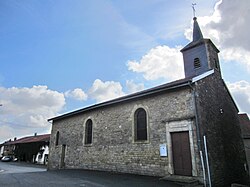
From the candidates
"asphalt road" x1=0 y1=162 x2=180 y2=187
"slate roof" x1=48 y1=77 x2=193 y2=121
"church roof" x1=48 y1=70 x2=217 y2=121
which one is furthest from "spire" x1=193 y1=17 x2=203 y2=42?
"asphalt road" x1=0 y1=162 x2=180 y2=187

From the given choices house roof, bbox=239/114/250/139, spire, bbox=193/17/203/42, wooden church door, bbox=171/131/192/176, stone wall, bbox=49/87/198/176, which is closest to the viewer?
wooden church door, bbox=171/131/192/176

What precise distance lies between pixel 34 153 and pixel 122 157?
2689 centimetres

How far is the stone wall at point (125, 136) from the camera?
10.6m

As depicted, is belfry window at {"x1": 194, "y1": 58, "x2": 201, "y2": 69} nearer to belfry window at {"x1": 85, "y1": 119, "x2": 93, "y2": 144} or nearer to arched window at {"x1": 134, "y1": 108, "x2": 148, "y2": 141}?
arched window at {"x1": 134, "y1": 108, "x2": 148, "y2": 141}

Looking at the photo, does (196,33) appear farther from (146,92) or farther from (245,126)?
(245,126)

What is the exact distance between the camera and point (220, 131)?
38.3 feet

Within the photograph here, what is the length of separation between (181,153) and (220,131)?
323cm

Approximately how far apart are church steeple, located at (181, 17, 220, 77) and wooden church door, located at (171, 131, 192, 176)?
501 cm

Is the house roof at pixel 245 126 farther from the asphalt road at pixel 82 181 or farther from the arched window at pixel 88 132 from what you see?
the arched window at pixel 88 132

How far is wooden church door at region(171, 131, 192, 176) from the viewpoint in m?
9.63

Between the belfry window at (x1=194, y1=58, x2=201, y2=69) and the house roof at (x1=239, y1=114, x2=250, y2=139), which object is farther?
the house roof at (x1=239, y1=114, x2=250, y2=139)

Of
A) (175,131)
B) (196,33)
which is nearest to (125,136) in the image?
(175,131)

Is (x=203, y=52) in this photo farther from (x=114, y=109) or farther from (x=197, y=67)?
(x=114, y=109)

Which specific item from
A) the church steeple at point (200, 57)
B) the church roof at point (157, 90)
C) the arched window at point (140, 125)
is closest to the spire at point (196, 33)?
the church steeple at point (200, 57)
